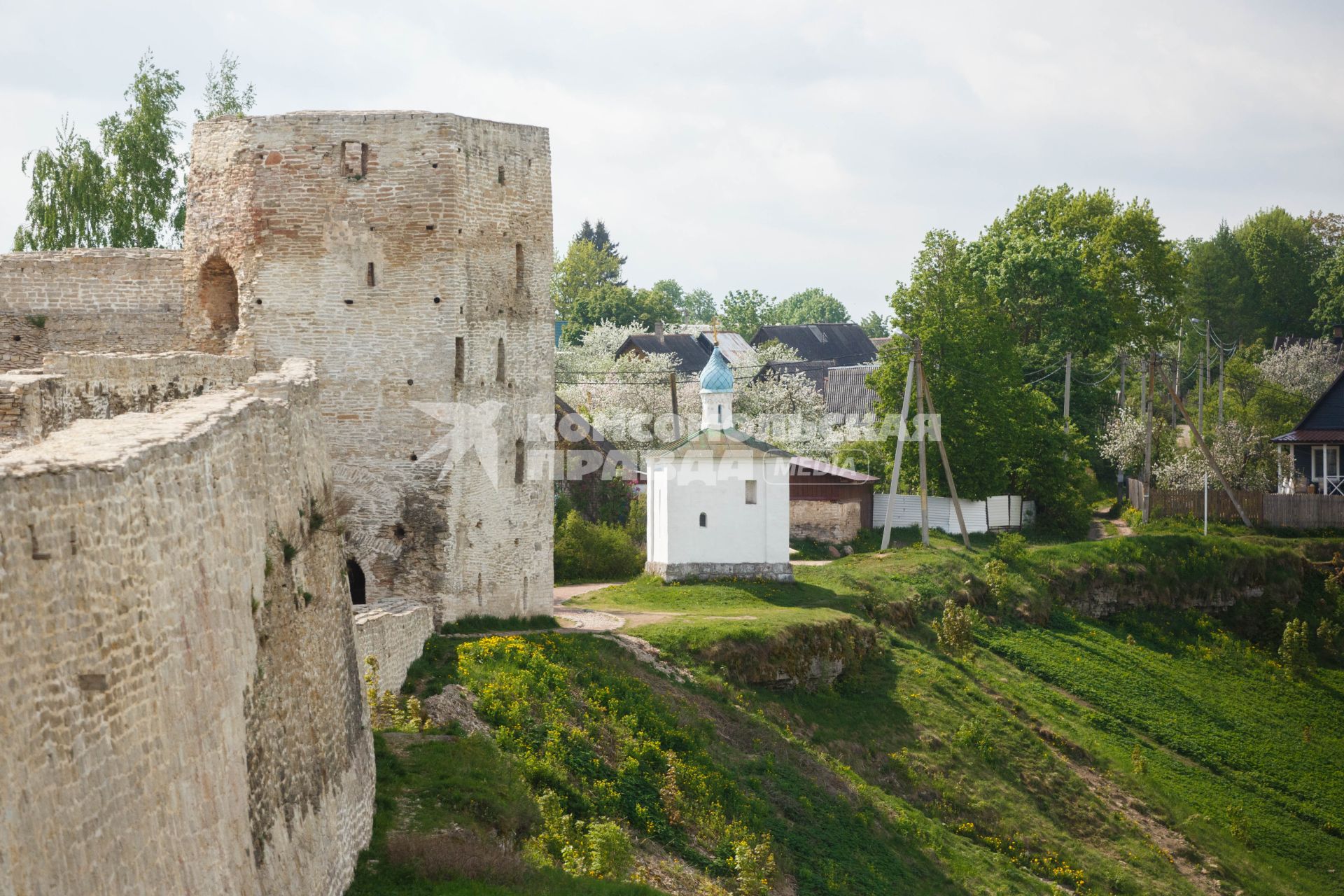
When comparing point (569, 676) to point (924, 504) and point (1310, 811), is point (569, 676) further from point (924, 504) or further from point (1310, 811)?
point (924, 504)

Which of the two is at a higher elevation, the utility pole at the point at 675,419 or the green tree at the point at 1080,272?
the green tree at the point at 1080,272

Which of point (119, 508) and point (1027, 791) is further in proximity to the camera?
point (1027, 791)

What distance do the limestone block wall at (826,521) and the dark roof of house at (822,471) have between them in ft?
2.46

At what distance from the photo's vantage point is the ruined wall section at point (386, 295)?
22.4 metres

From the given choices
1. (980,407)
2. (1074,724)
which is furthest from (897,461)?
(1074,724)

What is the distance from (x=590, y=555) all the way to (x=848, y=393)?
2663cm

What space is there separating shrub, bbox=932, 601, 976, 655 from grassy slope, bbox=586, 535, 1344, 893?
36 centimetres

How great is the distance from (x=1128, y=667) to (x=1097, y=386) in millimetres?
20688

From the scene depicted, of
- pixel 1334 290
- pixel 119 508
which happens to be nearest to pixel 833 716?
pixel 119 508

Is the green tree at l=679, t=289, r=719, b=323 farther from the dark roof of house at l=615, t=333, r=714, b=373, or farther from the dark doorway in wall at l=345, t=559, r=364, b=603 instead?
the dark doorway in wall at l=345, t=559, r=364, b=603

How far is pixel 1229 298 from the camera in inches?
2874

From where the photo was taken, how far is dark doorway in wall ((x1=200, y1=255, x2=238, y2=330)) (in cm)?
2295

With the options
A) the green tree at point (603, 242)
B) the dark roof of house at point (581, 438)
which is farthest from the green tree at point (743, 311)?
the dark roof of house at point (581, 438)

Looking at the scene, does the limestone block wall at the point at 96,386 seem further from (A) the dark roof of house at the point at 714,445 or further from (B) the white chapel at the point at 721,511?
(A) the dark roof of house at the point at 714,445
